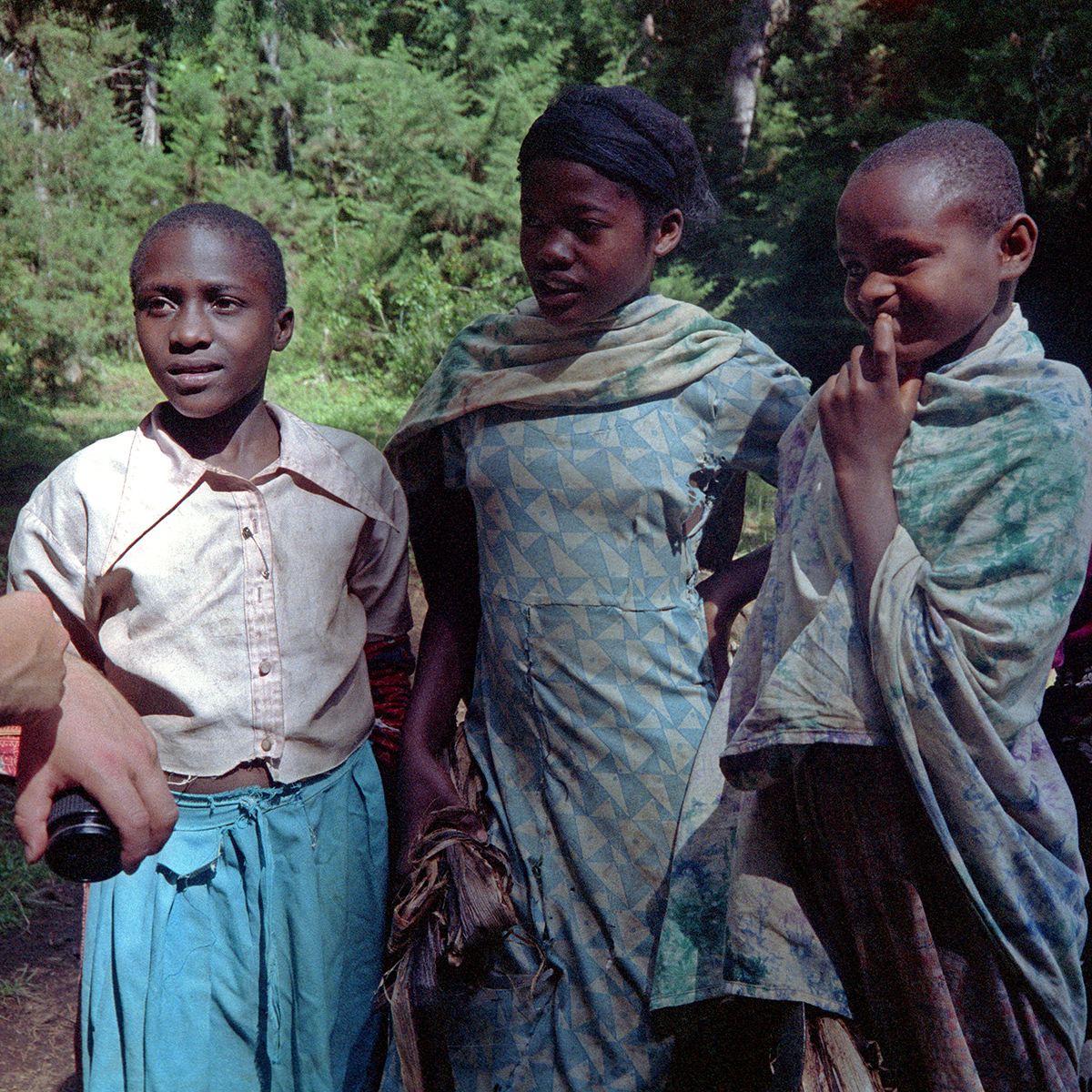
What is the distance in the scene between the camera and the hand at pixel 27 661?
111 cm

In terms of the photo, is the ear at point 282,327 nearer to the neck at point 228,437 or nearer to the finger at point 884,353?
the neck at point 228,437

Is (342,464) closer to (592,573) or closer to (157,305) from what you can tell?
(157,305)

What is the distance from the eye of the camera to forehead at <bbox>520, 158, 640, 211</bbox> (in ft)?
5.74

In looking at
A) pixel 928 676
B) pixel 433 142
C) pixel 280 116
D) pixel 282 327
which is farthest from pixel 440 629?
pixel 280 116

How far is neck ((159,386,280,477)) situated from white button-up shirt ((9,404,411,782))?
36 millimetres

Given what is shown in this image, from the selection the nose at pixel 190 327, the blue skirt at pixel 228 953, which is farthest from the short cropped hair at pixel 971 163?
the blue skirt at pixel 228 953

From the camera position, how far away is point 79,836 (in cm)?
118

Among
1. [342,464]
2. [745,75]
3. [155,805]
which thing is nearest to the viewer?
[155,805]

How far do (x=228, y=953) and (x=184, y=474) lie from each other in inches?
31.4

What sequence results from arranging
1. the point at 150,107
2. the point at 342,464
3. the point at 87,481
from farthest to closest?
the point at 150,107
the point at 342,464
the point at 87,481

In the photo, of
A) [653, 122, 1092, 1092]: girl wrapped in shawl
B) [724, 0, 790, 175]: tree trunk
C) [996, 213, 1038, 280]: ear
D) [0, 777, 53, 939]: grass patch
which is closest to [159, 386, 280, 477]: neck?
[653, 122, 1092, 1092]: girl wrapped in shawl

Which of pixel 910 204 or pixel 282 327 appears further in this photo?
pixel 282 327

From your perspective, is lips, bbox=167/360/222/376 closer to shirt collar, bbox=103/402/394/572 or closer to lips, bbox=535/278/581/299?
shirt collar, bbox=103/402/394/572

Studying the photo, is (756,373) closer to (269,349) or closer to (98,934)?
(269,349)
